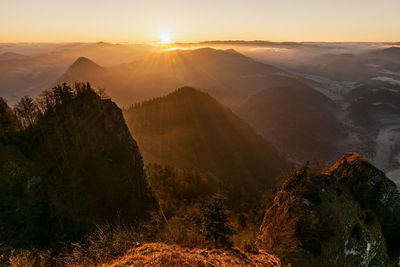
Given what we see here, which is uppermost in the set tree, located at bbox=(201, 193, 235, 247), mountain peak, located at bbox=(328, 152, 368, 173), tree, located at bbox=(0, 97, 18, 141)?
tree, located at bbox=(0, 97, 18, 141)

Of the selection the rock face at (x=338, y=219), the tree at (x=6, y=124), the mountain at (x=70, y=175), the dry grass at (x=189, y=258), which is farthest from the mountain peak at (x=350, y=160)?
the tree at (x=6, y=124)

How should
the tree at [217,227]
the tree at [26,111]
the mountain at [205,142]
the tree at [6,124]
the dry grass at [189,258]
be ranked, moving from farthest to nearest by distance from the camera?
the mountain at [205,142] → the tree at [26,111] → the tree at [6,124] → the tree at [217,227] → the dry grass at [189,258]

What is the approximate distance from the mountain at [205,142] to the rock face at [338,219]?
90255mm

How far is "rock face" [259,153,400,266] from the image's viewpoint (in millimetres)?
20019

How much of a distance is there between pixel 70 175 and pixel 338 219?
35.0 meters

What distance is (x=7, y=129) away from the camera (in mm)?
30797

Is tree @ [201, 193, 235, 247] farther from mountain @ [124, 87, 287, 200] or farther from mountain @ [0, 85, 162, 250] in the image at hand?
mountain @ [124, 87, 287, 200]

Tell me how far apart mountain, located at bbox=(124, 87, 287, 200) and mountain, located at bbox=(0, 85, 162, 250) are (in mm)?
70593

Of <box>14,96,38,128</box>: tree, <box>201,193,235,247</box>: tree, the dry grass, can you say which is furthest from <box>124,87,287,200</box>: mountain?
the dry grass

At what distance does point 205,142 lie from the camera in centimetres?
15862

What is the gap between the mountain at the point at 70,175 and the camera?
946 inches

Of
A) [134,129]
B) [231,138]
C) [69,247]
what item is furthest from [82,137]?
[231,138]

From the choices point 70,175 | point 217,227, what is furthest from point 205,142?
point 217,227

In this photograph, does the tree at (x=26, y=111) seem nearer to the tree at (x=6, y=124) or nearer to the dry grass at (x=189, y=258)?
the tree at (x=6, y=124)
